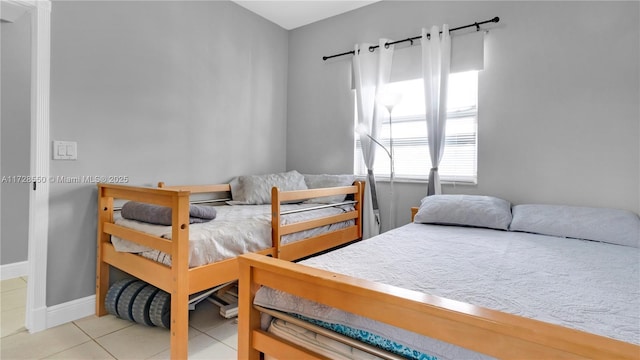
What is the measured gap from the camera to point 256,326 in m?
1.01

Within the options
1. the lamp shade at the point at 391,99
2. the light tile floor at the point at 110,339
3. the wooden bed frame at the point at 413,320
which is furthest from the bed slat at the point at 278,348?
the lamp shade at the point at 391,99

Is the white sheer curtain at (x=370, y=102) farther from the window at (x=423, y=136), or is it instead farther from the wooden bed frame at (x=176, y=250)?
the wooden bed frame at (x=176, y=250)

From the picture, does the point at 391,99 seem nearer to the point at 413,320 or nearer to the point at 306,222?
the point at 306,222

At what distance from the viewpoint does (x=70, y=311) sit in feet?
6.41

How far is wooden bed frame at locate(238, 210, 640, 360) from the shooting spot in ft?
1.74

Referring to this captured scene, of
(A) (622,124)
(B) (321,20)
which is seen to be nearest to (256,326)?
(A) (622,124)

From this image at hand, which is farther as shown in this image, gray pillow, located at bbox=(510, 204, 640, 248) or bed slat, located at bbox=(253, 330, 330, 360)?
gray pillow, located at bbox=(510, 204, 640, 248)

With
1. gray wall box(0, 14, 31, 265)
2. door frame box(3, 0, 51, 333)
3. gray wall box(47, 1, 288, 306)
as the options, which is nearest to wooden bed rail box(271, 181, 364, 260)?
gray wall box(47, 1, 288, 306)

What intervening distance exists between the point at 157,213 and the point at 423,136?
212cm

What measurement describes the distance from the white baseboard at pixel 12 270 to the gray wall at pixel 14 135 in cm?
3

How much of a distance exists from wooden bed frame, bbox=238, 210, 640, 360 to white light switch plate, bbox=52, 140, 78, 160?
1627 millimetres

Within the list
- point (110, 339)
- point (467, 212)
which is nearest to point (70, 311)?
point (110, 339)

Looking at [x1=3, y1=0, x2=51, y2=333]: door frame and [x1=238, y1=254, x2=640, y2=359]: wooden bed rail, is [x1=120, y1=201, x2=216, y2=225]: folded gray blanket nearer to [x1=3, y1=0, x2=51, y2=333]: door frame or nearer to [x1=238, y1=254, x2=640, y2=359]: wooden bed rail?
[x1=3, y1=0, x2=51, y2=333]: door frame

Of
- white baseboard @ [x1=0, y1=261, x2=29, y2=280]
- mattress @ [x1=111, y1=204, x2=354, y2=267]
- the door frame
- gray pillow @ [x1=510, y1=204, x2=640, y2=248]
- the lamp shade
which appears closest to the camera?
mattress @ [x1=111, y1=204, x2=354, y2=267]
